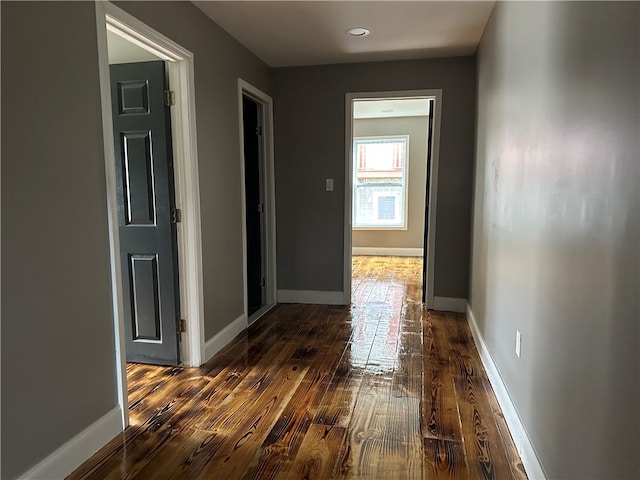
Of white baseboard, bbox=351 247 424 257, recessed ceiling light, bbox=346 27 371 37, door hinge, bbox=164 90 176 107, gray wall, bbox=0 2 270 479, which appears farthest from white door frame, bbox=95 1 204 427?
white baseboard, bbox=351 247 424 257

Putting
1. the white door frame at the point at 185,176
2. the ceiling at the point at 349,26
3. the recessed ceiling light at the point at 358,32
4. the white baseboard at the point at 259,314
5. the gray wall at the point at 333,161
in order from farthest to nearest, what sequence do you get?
the gray wall at the point at 333,161 < the white baseboard at the point at 259,314 < the recessed ceiling light at the point at 358,32 < the ceiling at the point at 349,26 < the white door frame at the point at 185,176

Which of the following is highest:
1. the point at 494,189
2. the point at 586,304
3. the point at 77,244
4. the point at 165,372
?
the point at 494,189

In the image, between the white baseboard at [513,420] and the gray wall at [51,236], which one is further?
the white baseboard at [513,420]

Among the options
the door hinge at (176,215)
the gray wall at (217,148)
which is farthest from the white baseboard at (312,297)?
the door hinge at (176,215)

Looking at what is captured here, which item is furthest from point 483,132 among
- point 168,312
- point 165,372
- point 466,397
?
point 165,372

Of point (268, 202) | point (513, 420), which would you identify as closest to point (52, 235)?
point (513, 420)

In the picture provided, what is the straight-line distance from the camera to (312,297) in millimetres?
4453

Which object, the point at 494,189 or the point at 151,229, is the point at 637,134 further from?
the point at 151,229

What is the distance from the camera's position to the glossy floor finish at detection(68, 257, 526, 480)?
1.80 m

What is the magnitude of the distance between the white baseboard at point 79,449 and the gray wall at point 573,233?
187 cm

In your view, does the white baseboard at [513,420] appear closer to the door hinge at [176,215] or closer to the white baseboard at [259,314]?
the white baseboard at [259,314]

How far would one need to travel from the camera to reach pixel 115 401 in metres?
2.04

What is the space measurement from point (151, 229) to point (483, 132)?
255cm

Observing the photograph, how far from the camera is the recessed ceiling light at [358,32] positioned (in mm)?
3223
